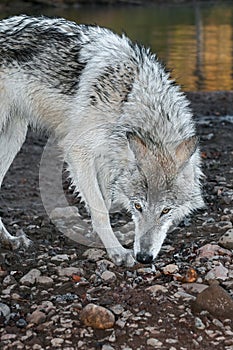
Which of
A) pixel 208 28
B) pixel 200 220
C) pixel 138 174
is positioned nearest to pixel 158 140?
pixel 138 174

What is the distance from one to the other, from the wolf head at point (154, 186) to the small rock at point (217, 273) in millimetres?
432

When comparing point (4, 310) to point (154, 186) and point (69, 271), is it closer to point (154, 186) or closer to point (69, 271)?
point (69, 271)

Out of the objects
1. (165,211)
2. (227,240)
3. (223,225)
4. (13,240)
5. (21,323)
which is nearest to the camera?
(21,323)

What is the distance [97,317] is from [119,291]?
1.62ft

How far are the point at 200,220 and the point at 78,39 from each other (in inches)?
80.7

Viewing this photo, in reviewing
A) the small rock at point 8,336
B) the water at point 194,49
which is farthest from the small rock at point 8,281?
the water at point 194,49

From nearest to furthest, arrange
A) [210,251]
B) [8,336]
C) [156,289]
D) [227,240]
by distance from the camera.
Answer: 1. [8,336]
2. [156,289]
3. [210,251]
4. [227,240]

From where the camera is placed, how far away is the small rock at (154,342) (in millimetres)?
3809

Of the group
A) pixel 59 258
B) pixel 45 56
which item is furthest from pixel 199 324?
pixel 45 56

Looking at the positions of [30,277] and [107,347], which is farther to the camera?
[30,277]

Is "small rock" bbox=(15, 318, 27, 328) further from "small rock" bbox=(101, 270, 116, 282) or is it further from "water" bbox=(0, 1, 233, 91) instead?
"water" bbox=(0, 1, 233, 91)

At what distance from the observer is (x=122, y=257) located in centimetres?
507

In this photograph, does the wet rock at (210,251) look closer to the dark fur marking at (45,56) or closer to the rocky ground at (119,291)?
the rocky ground at (119,291)

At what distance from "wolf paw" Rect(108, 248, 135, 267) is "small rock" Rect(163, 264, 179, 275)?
32cm
